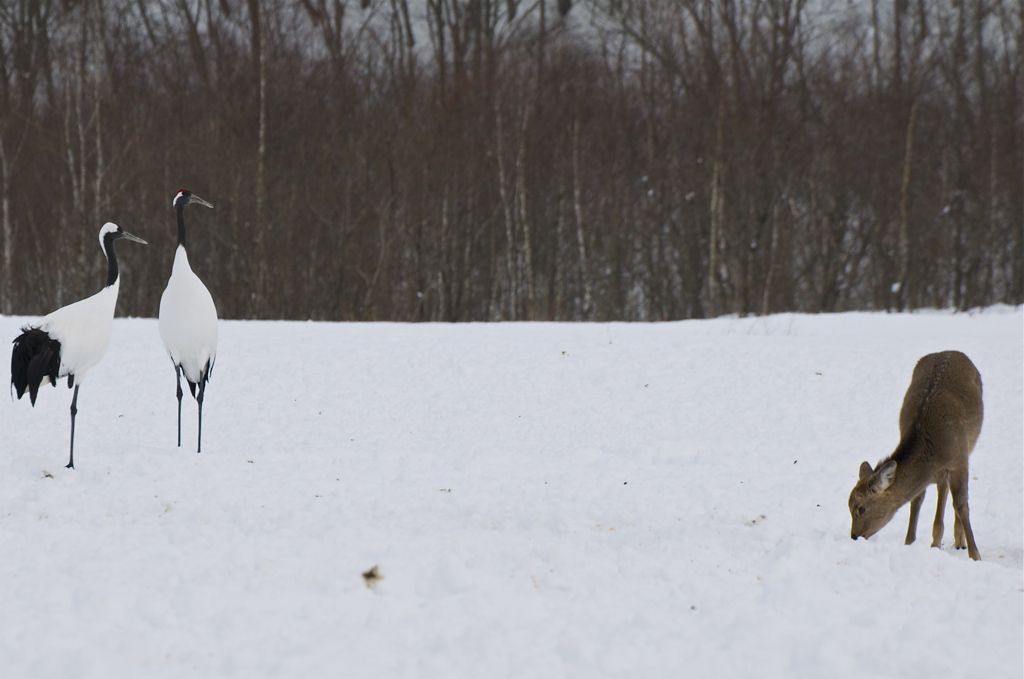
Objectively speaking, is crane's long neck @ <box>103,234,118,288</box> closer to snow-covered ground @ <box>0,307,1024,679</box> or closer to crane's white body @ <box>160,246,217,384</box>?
crane's white body @ <box>160,246,217,384</box>

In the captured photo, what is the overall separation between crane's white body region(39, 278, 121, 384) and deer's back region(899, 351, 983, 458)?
19.6 feet

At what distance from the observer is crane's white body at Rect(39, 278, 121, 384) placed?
7.00 metres

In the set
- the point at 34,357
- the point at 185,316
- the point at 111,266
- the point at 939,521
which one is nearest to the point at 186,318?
the point at 185,316

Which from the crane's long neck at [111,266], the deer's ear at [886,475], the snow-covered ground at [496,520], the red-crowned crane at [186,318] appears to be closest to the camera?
the snow-covered ground at [496,520]

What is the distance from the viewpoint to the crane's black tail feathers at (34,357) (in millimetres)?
6980

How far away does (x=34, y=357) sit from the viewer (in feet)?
23.0

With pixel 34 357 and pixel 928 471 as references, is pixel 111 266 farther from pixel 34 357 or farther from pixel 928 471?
pixel 928 471

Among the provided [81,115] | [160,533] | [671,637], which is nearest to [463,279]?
[81,115]

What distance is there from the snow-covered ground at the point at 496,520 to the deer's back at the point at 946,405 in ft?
2.51

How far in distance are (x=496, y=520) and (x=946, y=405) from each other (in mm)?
3007

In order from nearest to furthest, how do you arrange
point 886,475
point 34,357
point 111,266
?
point 886,475 → point 34,357 → point 111,266

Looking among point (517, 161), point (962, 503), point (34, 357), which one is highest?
point (517, 161)

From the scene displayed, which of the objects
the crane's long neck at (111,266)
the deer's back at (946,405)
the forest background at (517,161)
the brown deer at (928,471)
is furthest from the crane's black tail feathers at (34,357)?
the forest background at (517,161)

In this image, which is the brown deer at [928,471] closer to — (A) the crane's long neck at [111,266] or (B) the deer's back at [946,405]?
(B) the deer's back at [946,405]
